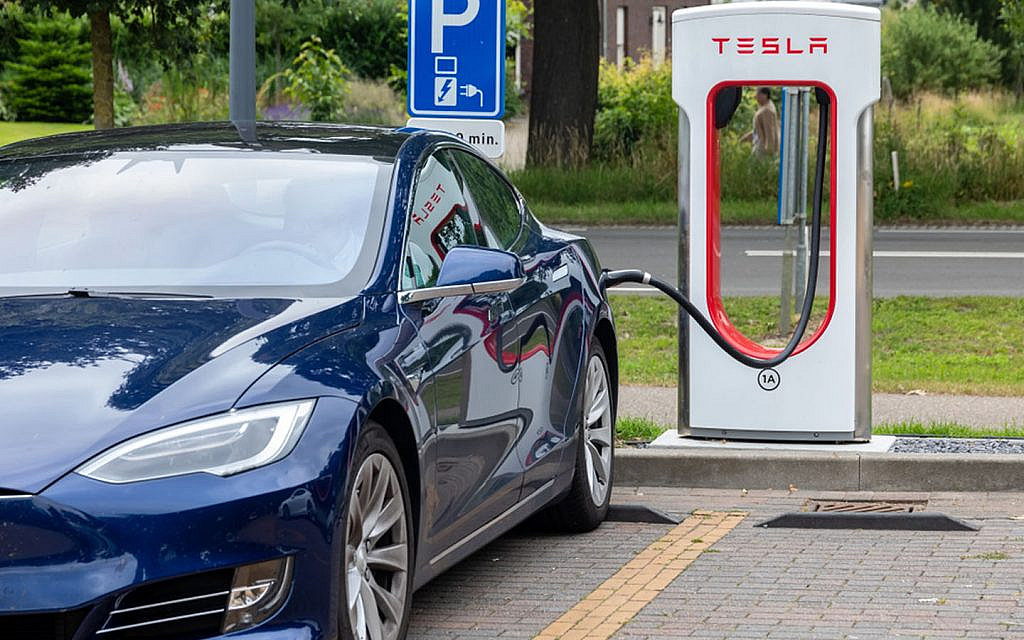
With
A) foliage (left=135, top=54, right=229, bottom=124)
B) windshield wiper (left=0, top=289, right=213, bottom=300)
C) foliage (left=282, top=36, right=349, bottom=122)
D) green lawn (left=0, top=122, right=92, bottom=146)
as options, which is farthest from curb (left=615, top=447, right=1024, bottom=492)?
green lawn (left=0, top=122, right=92, bottom=146)

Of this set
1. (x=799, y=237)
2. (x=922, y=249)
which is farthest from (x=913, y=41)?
(x=799, y=237)

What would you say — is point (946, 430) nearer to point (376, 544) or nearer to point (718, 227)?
point (718, 227)

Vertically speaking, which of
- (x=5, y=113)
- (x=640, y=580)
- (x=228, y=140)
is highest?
(x=5, y=113)

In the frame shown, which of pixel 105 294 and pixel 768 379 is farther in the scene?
pixel 768 379

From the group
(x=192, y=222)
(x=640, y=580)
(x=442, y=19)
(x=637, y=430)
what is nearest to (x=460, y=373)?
(x=192, y=222)

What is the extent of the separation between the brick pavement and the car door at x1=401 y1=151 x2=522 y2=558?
33cm

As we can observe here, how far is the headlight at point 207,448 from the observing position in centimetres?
405

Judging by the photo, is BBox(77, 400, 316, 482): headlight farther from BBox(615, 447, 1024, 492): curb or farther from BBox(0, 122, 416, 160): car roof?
BBox(615, 447, 1024, 492): curb

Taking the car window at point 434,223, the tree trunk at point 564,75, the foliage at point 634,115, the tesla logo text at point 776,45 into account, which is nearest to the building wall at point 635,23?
the foliage at point 634,115

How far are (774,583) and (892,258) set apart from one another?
40.5 ft

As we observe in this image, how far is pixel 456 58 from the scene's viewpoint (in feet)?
29.2

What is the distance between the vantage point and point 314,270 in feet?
17.0

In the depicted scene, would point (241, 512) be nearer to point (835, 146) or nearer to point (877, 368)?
point (835, 146)

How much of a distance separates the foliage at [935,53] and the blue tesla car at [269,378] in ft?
153
